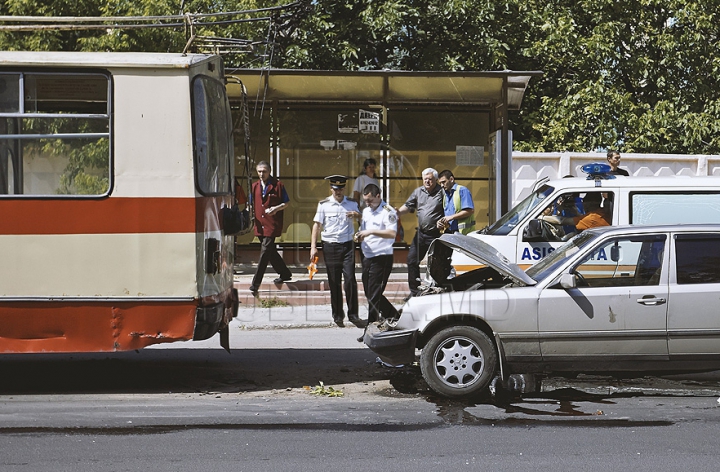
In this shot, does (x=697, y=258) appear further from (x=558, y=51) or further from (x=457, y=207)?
(x=558, y=51)

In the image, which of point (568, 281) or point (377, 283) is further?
point (377, 283)

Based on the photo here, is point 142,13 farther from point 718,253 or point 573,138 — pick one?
point 718,253

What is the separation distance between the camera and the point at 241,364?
9.37 m

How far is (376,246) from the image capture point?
1095cm

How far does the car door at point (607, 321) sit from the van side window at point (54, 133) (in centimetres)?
369

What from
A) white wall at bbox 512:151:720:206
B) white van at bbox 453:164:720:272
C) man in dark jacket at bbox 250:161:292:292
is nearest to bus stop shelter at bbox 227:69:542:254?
white wall at bbox 512:151:720:206

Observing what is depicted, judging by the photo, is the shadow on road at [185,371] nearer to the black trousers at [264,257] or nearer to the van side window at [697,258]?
the van side window at [697,258]

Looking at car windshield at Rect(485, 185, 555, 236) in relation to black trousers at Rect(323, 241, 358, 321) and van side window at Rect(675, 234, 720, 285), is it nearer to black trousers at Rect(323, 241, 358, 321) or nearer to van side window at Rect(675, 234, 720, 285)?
black trousers at Rect(323, 241, 358, 321)

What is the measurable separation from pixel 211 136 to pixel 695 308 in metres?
4.18

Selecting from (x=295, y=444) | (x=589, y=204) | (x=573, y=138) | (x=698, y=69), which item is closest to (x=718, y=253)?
(x=589, y=204)

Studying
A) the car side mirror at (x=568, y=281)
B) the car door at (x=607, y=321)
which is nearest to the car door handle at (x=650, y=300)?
the car door at (x=607, y=321)

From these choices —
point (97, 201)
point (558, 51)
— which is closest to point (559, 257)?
point (97, 201)

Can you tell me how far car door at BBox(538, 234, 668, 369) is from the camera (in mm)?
7410

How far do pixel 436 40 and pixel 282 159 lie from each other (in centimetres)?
486
